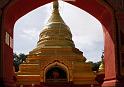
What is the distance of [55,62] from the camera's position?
80.9 feet

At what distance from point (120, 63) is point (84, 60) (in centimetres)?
1697

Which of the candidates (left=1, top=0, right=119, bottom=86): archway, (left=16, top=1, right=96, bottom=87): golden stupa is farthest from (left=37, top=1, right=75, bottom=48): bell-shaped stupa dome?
(left=1, top=0, right=119, bottom=86): archway

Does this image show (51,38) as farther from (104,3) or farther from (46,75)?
(104,3)

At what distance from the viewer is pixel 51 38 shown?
92.8 feet

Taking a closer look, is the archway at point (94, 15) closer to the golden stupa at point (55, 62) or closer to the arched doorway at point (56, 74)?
the golden stupa at point (55, 62)

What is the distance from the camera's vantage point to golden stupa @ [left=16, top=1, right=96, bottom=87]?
24.7m

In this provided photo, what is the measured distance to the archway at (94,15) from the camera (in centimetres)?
1104

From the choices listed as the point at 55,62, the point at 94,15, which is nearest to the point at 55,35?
the point at 55,62

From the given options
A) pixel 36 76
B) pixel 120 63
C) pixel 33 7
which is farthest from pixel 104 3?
pixel 36 76

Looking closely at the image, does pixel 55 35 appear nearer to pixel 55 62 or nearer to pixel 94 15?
pixel 55 62

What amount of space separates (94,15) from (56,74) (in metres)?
12.6

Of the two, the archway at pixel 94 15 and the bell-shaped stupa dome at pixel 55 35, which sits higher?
the bell-shaped stupa dome at pixel 55 35

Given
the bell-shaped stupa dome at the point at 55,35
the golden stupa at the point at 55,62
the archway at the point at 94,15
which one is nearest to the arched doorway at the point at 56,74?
the golden stupa at the point at 55,62

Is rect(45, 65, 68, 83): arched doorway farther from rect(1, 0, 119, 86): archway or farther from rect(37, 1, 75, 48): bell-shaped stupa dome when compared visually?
rect(1, 0, 119, 86): archway
